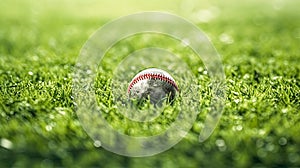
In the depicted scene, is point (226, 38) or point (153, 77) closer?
point (153, 77)

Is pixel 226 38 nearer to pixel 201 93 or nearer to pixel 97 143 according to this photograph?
pixel 201 93

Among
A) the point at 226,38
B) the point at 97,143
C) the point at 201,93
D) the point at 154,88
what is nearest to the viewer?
the point at 97,143

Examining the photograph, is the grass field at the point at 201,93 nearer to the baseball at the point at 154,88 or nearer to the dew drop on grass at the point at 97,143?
the dew drop on grass at the point at 97,143

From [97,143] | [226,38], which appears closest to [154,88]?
[97,143]

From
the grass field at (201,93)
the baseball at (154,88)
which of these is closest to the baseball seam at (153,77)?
the baseball at (154,88)

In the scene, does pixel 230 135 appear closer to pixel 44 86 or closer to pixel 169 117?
pixel 169 117

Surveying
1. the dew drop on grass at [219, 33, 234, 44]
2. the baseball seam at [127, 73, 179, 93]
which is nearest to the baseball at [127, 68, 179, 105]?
the baseball seam at [127, 73, 179, 93]
